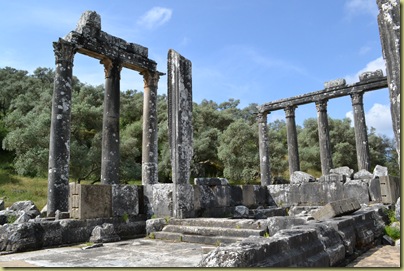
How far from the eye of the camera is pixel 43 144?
949 inches

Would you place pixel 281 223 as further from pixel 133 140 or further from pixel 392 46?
pixel 133 140

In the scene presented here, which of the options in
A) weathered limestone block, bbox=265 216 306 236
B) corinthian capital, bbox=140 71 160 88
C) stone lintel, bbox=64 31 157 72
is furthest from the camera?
corinthian capital, bbox=140 71 160 88

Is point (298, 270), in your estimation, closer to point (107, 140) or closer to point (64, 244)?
point (64, 244)

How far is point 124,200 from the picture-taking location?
8.46 m

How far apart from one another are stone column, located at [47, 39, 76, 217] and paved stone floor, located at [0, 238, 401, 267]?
3.97 metres

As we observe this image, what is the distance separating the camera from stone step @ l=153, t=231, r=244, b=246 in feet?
20.6

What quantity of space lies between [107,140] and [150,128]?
1.77m

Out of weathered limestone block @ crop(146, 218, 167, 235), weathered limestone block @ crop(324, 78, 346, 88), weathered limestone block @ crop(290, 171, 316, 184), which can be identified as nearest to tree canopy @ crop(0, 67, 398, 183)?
weathered limestone block @ crop(324, 78, 346, 88)

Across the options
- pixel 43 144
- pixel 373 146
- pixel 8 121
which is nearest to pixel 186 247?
pixel 43 144

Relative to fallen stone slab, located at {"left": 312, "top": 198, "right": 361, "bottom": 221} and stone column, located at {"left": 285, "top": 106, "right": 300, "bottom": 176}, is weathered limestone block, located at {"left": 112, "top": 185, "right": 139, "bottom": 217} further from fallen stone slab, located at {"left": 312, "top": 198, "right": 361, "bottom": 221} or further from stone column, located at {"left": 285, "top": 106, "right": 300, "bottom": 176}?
stone column, located at {"left": 285, "top": 106, "right": 300, "bottom": 176}

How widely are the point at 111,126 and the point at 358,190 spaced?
29.2ft

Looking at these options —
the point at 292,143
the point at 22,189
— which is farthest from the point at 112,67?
the point at 22,189

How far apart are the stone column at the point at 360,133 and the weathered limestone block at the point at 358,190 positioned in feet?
26.3

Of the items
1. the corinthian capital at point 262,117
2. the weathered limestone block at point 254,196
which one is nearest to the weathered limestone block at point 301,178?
the weathered limestone block at point 254,196
